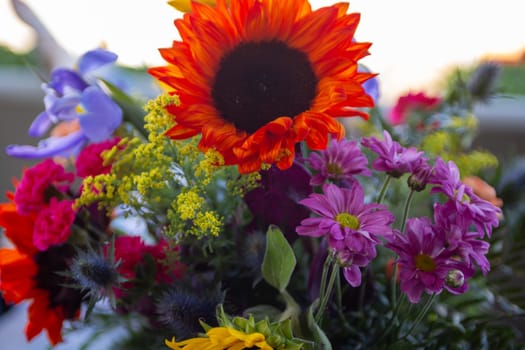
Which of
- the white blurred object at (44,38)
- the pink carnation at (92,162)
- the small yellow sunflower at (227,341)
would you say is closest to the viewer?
the small yellow sunflower at (227,341)

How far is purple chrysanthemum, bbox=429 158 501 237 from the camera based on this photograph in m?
0.29

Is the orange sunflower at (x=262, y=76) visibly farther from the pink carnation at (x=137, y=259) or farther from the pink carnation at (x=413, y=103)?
the pink carnation at (x=413, y=103)

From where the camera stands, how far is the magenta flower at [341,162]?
0.33m

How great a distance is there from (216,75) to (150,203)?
0.32 feet

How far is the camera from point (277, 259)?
31cm

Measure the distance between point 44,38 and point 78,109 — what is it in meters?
0.23

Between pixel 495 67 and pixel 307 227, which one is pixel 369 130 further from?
pixel 307 227

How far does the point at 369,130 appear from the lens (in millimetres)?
584

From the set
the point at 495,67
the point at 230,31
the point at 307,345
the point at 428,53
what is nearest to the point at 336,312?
the point at 307,345

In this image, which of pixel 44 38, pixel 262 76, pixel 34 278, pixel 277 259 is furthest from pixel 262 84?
pixel 44 38

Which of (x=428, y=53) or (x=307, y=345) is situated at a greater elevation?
(x=307, y=345)

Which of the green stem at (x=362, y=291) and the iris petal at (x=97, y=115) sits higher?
the iris petal at (x=97, y=115)

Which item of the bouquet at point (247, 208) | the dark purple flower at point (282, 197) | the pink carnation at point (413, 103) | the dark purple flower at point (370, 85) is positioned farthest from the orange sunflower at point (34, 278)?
the pink carnation at point (413, 103)

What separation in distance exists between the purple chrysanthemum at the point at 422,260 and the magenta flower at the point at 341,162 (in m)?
0.06
